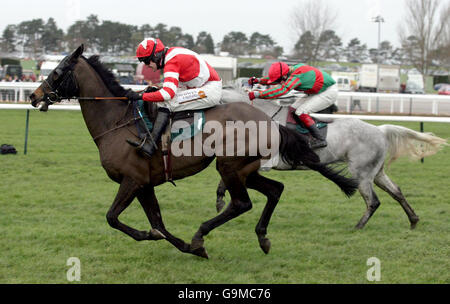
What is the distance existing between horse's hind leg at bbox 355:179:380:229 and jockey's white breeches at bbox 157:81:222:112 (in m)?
2.18

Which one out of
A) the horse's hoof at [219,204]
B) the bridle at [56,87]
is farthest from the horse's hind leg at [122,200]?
the horse's hoof at [219,204]

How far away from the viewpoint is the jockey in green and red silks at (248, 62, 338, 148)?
5.98 metres

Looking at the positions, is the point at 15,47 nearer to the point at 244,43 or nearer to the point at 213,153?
the point at 244,43

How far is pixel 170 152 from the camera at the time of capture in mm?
4793

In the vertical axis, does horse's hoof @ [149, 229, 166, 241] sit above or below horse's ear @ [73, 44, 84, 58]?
below

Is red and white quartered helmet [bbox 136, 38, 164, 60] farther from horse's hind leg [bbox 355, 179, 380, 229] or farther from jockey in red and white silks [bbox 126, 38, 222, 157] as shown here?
horse's hind leg [bbox 355, 179, 380, 229]

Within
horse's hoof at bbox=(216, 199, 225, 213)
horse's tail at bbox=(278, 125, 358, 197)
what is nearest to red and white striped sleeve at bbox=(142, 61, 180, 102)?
horse's tail at bbox=(278, 125, 358, 197)

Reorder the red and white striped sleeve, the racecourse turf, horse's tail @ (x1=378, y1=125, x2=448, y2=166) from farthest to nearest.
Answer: horse's tail @ (x1=378, y1=125, x2=448, y2=166) < the red and white striped sleeve < the racecourse turf

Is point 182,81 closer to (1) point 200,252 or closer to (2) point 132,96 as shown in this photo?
(2) point 132,96

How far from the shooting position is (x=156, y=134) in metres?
4.73

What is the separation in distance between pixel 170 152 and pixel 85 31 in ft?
199

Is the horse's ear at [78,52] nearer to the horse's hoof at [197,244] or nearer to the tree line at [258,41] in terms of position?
the horse's hoof at [197,244]

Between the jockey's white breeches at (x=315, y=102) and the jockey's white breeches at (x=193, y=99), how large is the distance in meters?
1.51

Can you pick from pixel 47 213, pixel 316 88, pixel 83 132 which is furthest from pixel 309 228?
pixel 83 132
